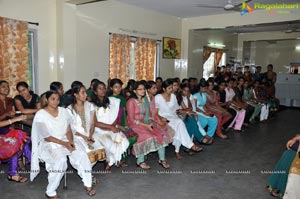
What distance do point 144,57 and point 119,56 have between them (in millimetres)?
916

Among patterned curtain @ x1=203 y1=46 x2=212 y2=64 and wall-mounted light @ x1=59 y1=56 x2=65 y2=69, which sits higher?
patterned curtain @ x1=203 y1=46 x2=212 y2=64

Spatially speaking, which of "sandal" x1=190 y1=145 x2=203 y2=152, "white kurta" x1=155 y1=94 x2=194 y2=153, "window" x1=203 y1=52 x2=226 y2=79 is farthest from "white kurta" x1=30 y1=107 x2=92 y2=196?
"window" x1=203 y1=52 x2=226 y2=79

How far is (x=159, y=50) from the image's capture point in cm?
734

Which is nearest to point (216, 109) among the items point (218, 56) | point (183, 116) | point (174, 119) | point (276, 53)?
point (183, 116)

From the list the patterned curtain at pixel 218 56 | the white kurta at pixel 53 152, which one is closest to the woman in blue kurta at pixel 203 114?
the white kurta at pixel 53 152

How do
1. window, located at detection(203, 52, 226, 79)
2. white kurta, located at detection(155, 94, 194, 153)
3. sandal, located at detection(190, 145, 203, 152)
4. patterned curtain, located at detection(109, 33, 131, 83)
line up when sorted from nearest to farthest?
1. white kurta, located at detection(155, 94, 194, 153)
2. sandal, located at detection(190, 145, 203, 152)
3. patterned curtain, located at detection(109, 33, 131, 83)
4. window, located at detection(203, 52, 226, 79)

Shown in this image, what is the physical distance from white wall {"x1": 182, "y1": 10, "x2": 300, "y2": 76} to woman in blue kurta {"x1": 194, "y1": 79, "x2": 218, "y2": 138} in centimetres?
296

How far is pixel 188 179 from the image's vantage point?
3.23 metres

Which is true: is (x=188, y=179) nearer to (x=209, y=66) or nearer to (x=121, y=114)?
(x=121, y=114)

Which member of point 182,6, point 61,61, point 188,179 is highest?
point 182,6

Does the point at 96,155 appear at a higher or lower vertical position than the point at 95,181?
higher

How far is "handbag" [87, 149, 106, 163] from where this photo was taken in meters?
2.91

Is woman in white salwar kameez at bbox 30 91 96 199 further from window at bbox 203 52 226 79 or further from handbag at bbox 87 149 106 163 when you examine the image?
window at bbox 203 52 226 79

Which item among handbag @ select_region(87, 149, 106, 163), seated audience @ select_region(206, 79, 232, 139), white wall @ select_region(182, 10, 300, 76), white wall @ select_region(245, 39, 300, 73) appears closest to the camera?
handbag @ select_region(87, 149, 106, 163)
